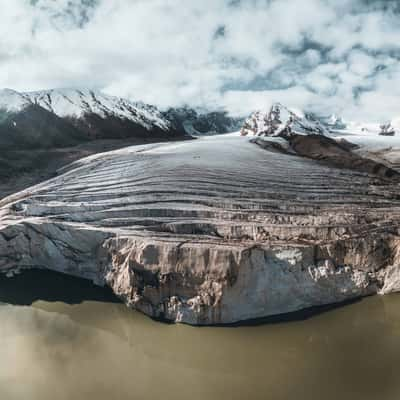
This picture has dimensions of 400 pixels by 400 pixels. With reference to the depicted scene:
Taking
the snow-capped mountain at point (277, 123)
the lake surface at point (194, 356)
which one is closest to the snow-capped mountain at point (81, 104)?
the snow-capped mountain at point (277, 123)

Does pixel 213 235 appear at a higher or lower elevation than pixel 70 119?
lower

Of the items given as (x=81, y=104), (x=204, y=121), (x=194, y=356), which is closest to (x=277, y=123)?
(x=81, y=104)

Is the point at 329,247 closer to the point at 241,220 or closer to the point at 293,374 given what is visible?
the point at 241,220

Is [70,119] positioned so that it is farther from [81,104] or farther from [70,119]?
[81,104]

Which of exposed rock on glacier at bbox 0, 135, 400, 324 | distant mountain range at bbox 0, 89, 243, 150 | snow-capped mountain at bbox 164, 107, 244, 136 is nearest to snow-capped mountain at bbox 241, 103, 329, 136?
distant mountain range at bbox 0, 89, 243, 150

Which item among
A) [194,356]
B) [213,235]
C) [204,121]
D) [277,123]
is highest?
[204,121]

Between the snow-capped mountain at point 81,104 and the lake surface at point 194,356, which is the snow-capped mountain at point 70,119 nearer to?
the snow-capped mountain at point 81,104

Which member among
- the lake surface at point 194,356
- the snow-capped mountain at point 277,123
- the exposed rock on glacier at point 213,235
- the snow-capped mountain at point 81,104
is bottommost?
the lake surface at point 194,356
